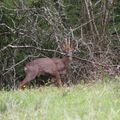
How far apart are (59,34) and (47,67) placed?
102 cm

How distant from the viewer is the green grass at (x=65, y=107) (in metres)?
6.18

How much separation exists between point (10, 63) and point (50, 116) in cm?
911

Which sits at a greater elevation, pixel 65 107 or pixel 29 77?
pixel 65 107

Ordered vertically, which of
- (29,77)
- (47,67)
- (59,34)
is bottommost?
(29,77)

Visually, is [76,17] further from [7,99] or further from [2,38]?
[7,99]

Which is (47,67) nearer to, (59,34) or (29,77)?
(29,77)

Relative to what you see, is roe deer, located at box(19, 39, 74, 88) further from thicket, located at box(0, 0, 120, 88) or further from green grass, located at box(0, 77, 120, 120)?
green grass, located at box(0, 77, 120, 120)

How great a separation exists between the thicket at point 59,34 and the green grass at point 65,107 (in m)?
5.07

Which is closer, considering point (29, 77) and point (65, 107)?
point (65, 107)

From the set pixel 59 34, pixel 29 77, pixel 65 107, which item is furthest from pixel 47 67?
pixel 65 107

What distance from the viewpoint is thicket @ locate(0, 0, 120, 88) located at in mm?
14094

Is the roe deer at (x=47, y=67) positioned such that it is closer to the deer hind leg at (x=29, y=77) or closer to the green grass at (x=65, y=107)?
the deer hind leg at (x=29, y=77)

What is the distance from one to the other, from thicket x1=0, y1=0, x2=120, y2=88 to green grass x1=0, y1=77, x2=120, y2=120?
200 inches

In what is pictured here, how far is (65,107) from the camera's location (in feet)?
22.9
